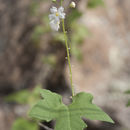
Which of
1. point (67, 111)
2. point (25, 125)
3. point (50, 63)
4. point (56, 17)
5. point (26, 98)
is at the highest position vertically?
point (50, 63)

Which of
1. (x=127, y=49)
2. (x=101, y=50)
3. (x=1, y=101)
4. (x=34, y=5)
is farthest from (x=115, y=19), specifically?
(x=1, y=101)

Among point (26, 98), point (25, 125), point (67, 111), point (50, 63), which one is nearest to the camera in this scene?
point (67, 111)

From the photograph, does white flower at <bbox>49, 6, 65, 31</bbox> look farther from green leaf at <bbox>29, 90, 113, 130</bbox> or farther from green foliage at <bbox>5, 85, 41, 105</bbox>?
green foliage at <bbox>5, 85, 41, 105</bbox>

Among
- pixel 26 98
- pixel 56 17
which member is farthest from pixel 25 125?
pixel 56 17

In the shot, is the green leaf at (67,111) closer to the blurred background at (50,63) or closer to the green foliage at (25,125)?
the green foliage at (25,125)

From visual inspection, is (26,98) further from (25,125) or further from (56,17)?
(56,17)

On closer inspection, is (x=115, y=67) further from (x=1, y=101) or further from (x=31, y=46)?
(x=1, y=101)

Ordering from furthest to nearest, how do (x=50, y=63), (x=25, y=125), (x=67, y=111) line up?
(x=50, y=63), (x=25, y=125), (x=67, y=111)
